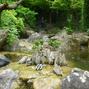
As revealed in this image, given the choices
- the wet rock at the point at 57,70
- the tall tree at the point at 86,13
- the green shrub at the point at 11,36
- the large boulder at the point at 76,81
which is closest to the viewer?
the large boulder at the point at 76,81

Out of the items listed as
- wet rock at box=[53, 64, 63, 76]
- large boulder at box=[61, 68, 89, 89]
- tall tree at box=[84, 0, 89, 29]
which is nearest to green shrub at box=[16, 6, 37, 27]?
tall tree at box=[84, 0, 89, 29]

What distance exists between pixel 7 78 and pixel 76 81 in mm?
2481

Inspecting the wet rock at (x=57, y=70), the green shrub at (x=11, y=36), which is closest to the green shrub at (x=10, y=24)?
the green shrub at (x=11, y=36)

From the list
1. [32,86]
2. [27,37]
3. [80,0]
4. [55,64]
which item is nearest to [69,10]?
[80,0]

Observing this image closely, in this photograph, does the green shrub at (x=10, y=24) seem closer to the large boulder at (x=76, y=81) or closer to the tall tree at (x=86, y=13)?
the large boulder at (x=76, y=81)

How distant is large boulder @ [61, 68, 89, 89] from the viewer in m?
8.62

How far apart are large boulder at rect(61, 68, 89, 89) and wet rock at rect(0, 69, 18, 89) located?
1.90m

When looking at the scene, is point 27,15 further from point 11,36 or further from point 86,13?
point 11,36

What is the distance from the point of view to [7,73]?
1009cm

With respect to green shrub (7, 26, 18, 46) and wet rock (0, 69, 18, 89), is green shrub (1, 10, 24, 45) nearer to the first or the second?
green shrub (7, 26, 18, 46)

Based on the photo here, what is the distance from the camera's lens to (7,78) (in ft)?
32.5

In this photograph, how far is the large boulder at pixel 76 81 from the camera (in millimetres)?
8616

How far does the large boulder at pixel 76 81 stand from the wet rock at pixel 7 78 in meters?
1.90

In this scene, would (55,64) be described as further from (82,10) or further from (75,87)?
(82,10)
